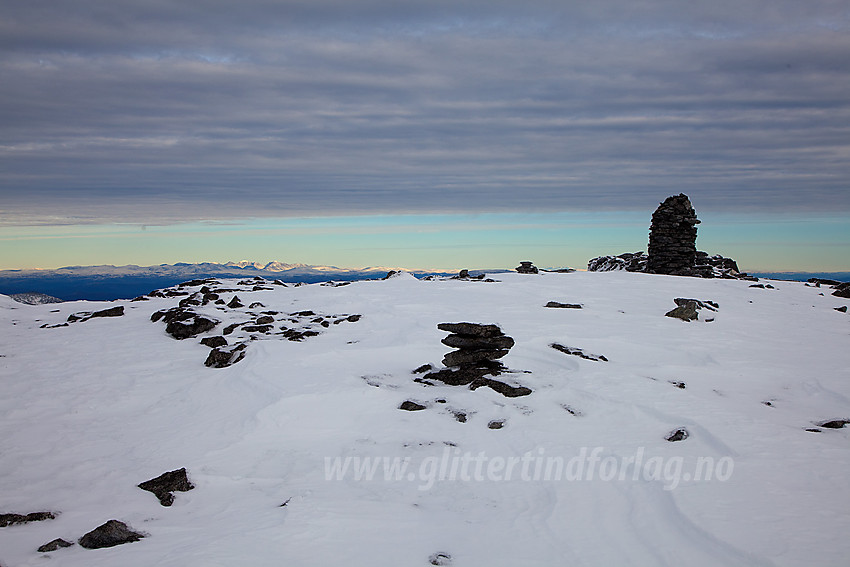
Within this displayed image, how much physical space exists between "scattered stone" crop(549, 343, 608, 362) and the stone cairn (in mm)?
2575

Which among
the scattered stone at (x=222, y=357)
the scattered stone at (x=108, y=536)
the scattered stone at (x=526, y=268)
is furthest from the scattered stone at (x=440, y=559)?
the scattered stone at (x=526, y=268)

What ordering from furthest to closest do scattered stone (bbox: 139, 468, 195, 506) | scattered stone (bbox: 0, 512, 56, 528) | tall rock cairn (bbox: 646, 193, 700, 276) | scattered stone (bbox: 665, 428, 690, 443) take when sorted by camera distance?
tall rock cairn (bbox: 646, 193, 700, 276) → scattered stone (bbox: 665, 428, 690, 443) → scattered stone (bbox: 139, 468, 195, 506) → scattered stone (bbox: 0, 512, 56, 528)

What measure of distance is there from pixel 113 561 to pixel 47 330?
55.0 ft

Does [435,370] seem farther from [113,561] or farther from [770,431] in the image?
[113,561]

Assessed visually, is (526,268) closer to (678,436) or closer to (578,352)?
(578,352)

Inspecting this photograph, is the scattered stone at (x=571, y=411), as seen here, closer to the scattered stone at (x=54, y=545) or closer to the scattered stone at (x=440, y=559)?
the scattered stone at (x=440, y=559)

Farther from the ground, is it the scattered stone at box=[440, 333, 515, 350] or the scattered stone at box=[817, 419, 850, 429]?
the scattered stone at box=[440, 333, 515, 350]

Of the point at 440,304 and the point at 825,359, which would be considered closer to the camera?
the point at 825,359

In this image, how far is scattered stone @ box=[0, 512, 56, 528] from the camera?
25.4ft

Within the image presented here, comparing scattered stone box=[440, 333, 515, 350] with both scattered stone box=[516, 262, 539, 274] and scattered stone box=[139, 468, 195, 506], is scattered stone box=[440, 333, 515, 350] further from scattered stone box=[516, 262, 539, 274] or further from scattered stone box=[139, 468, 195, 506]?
scattered stone box=[516, 262, 539, 274]

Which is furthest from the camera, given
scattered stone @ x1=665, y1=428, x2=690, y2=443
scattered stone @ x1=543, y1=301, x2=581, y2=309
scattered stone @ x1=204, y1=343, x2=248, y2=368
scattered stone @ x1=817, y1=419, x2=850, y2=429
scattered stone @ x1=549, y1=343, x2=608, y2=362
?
scattered stone @ x1=543, y1=301, x2=581, y2=309

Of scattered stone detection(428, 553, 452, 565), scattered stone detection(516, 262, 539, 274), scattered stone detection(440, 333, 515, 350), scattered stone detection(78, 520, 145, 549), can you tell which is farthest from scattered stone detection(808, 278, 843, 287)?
scattered stone detection(78, 520, 145, 549)

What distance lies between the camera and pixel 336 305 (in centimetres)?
2188

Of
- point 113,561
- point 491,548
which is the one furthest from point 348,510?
point 113,561
